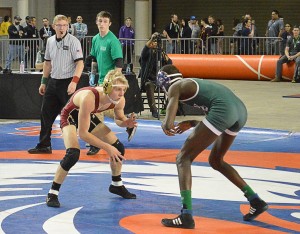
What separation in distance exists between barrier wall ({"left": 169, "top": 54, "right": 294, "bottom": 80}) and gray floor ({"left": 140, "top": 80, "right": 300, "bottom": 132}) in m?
0.39

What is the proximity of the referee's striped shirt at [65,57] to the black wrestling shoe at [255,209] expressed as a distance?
14.2 ft

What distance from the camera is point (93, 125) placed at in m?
8.82

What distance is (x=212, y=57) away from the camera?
26.5 m

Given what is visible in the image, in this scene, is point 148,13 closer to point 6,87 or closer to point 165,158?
point 6,87

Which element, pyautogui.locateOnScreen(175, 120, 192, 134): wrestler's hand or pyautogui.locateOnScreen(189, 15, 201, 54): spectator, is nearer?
pyautogui.locateOnScreen(175, 120, 192, 134): wrestler's hand

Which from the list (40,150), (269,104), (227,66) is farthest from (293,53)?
(40,150)

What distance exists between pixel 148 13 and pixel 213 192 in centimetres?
3012

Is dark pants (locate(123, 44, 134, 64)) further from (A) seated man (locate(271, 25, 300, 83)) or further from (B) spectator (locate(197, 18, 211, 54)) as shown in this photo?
(A) seated man (locate(271, 25, 300, 83))

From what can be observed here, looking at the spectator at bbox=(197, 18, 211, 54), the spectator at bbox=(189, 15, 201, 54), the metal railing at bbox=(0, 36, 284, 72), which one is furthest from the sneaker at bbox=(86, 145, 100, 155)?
the spectator at bbox=(189, 15, 201, 54)

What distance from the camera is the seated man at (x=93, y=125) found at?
8062mm

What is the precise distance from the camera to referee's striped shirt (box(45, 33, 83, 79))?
11398mm

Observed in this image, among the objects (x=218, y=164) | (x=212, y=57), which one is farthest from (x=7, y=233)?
(x=212, y=57)

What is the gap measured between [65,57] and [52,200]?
347cm

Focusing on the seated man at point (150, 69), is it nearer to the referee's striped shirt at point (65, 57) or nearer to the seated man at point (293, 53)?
the referee's striped shirt at point (65, 57)
